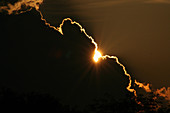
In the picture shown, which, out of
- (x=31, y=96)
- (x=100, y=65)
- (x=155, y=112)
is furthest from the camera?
(x=100, y=65)

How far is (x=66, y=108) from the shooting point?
2012cm

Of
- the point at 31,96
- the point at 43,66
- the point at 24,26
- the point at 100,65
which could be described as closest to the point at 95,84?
the point at 100,65

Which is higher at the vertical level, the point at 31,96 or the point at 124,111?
the point at 31,96

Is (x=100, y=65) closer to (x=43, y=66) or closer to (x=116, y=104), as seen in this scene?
(x=43, y=66)

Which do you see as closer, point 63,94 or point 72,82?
point 63,94

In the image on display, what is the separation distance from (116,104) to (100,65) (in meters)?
111

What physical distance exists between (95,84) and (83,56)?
2341 centimetres

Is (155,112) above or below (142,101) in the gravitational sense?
below

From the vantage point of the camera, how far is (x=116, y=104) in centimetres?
1998

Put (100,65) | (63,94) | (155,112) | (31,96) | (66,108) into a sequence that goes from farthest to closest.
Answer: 1. (100,65)
2. (63,94)
3. (31,96)
4. (66,108)
5. (155,112)

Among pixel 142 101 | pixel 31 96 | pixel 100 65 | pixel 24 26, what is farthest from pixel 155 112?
pixel 24 26

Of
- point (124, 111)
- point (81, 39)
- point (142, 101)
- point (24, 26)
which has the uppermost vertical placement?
point (24, 26)

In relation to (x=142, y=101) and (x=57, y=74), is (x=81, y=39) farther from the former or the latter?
(x=142, y=101)

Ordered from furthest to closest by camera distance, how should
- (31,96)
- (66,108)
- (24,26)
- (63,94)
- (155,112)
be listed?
(24,26) < (63,94) < (31,96) < (66,108) < (155,112)
